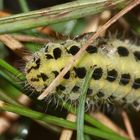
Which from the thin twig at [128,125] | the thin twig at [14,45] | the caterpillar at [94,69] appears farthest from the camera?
the thin twig at [128,125]

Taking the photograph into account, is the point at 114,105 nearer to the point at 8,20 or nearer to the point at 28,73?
the point at 28,73

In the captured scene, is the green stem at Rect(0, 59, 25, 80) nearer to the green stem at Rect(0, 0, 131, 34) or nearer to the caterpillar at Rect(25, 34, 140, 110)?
the caterpillar at Rect(25, 34, 140, 110)

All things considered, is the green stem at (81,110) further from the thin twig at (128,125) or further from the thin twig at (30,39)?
the thin twig at (128,125)

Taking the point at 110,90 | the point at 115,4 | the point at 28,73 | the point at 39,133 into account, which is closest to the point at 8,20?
the point at 28,73

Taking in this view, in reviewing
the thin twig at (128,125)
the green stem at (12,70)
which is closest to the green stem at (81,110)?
the green stem at (12,70)

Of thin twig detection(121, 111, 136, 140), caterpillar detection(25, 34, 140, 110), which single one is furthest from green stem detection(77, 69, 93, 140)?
thin twig detection(121, 111, 136, 140)

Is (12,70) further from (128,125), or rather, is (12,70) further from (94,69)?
(128,125)
